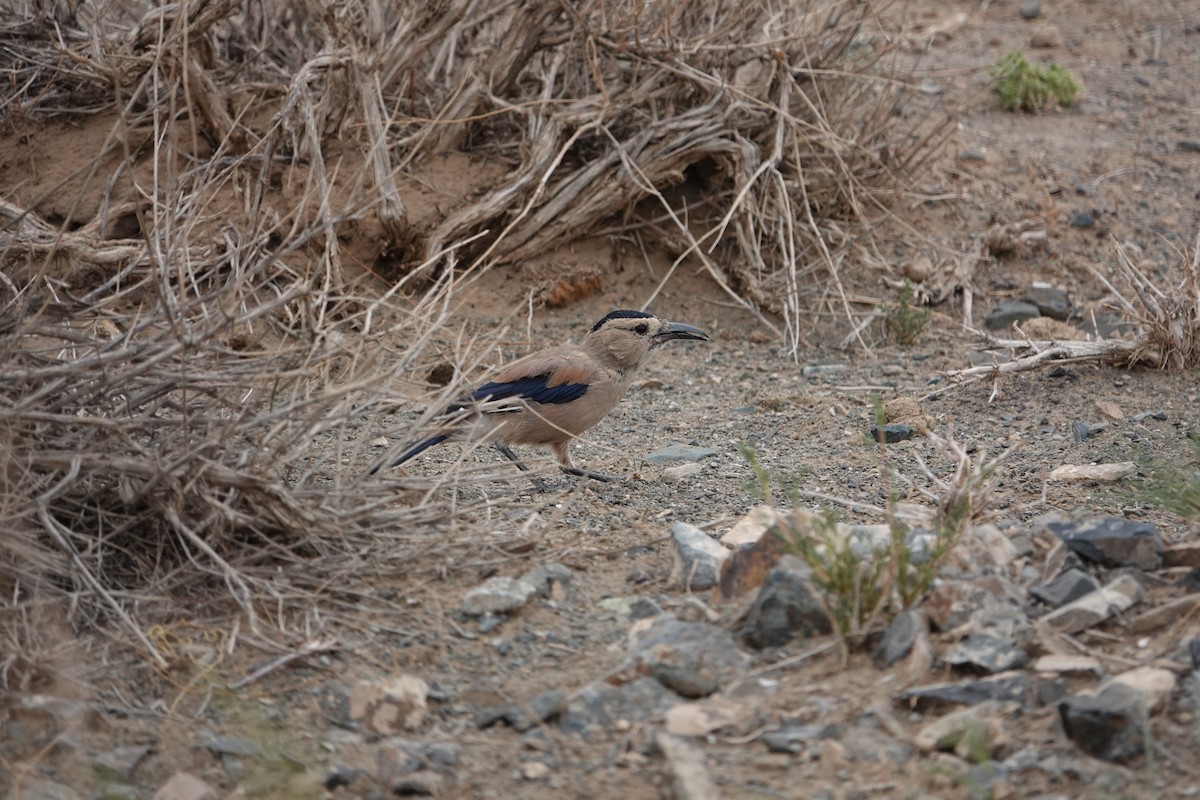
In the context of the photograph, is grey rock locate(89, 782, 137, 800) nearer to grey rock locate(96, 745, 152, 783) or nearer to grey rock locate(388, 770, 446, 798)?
grey rock locate(96, 745, 152, 783)

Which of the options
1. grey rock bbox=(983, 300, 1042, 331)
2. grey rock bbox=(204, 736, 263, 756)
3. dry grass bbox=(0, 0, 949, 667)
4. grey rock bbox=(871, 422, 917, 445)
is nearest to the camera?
grey rock bbox=(204, 736, 263, 756)

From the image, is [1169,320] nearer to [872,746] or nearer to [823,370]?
[823,370]

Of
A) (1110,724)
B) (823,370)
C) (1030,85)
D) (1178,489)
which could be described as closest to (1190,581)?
(1178,489)

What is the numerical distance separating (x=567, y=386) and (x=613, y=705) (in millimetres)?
2685

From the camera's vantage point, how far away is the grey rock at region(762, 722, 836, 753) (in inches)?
142

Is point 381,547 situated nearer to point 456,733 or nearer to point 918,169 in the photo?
point 456,733

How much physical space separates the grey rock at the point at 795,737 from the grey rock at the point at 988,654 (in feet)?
1.45

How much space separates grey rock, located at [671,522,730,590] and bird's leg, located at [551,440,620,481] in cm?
133

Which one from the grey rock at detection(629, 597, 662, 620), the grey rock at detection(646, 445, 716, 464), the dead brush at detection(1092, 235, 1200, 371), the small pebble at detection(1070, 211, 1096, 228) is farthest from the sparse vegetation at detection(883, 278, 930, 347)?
the grey rock at detection(629, 597, 662, 620)

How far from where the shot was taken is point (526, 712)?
3.87m

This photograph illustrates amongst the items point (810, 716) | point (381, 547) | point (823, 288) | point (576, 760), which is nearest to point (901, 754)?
point (810, 716)

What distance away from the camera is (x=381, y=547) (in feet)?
15.0

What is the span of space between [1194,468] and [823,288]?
301 cm

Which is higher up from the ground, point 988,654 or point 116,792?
point 988,654
